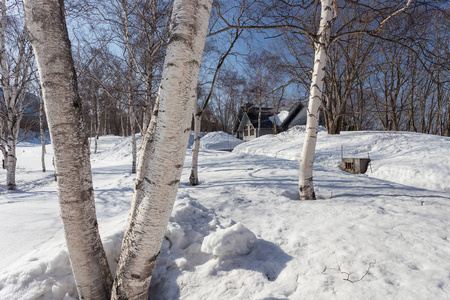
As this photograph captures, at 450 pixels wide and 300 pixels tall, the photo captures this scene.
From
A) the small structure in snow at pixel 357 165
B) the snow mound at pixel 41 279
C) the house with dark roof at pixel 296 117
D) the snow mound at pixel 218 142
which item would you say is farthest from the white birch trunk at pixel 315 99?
the house with dark roof at pixel 296 117

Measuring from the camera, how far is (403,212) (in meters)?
2.97

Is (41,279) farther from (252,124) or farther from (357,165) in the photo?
(252,124)

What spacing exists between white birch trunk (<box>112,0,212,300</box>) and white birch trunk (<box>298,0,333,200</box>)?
2.96 m

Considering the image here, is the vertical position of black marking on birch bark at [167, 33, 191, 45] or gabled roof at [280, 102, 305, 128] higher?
gabled roof at [280, 102, 305, 128]

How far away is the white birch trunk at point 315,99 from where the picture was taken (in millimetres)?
3781

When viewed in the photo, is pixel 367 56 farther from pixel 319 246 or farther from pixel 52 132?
pixel 52 132

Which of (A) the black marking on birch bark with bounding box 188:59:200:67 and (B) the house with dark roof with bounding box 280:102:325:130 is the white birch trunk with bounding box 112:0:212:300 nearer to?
(A) the black marking on birch bark with bounding box 188:59:200:67

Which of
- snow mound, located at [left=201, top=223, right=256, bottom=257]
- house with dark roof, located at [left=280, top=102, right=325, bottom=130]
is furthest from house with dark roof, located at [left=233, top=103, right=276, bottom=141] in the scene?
snow mound, located at [left=201, top=223, right=256, bottom=257]

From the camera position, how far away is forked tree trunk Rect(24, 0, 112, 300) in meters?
1.48

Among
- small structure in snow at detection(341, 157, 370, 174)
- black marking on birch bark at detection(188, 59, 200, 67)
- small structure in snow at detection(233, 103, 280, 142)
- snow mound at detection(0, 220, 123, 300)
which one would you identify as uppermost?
small structure in snow at detection(233, 103, 280, 142)

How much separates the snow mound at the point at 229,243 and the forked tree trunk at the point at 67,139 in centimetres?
98

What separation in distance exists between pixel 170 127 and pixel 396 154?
1053cm

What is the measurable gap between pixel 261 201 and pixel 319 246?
5.56 ft

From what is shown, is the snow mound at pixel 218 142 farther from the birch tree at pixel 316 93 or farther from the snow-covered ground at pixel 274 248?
the birch tree at pixel 316 93
